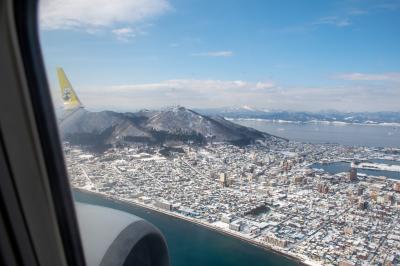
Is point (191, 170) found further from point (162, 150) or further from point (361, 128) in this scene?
point (361, 128)

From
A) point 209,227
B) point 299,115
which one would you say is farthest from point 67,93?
point 299,115

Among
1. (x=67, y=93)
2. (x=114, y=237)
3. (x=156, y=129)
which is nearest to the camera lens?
(x=114, y=237)

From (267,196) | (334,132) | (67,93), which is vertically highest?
(67,93)

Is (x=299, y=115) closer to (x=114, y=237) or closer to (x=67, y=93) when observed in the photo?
(x=67, y=93)

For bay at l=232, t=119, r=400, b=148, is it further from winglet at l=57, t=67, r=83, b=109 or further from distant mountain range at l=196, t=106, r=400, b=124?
winglet at l=57, t=67, r=83, b=109

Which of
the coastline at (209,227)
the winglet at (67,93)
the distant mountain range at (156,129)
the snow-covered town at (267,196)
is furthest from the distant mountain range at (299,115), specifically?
the winglet at (67,93)

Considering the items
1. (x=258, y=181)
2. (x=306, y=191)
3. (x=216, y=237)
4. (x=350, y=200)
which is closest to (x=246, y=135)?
(x=258, y=181)

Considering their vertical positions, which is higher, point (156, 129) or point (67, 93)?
point (67, 93)

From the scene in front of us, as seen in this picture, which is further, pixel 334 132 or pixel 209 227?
pixel 334 132
